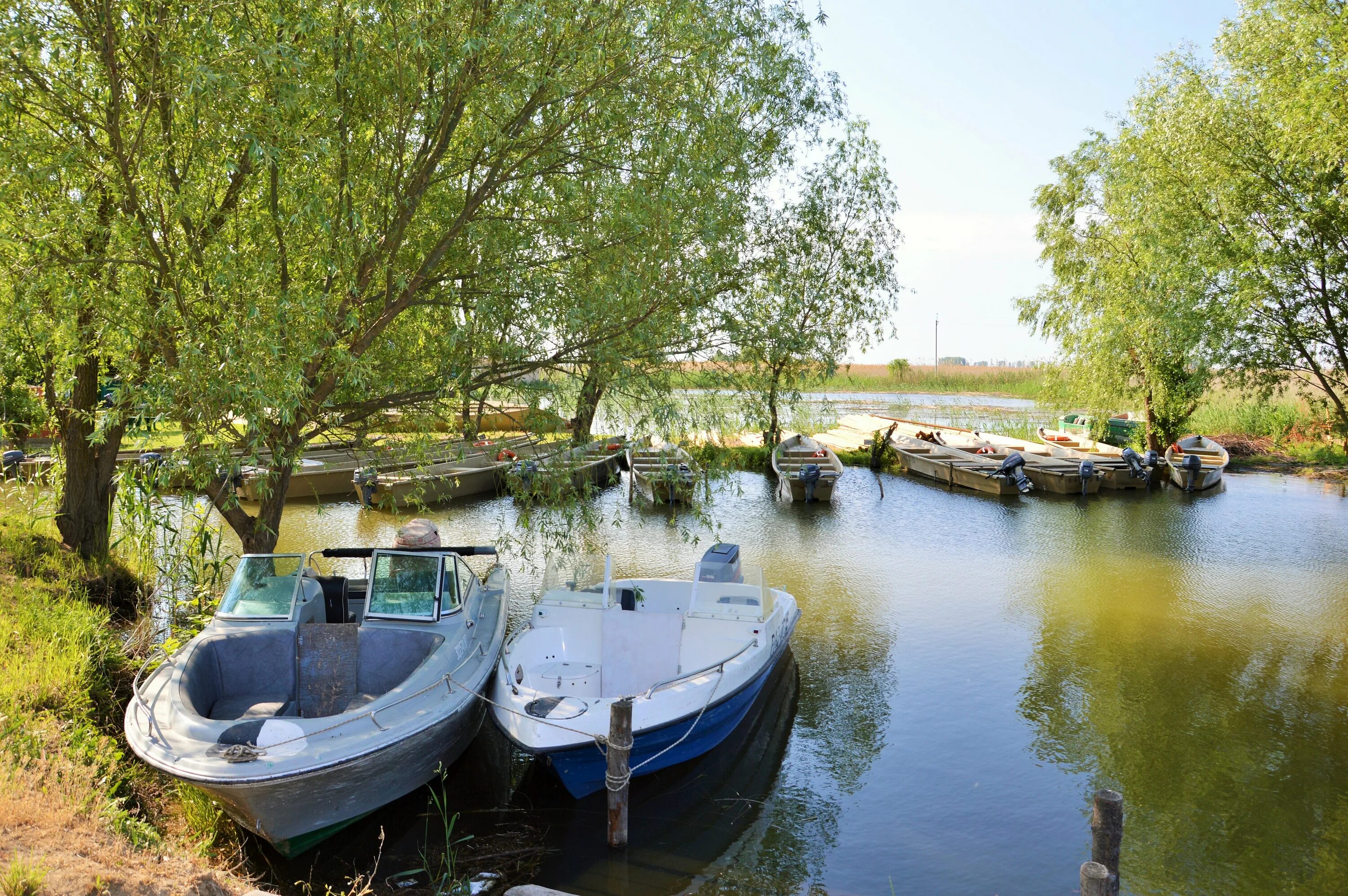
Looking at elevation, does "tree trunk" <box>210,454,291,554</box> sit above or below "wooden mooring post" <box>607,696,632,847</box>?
above

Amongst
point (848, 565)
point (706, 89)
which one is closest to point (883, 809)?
point (706, 89)

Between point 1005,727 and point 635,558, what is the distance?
8.21 metres

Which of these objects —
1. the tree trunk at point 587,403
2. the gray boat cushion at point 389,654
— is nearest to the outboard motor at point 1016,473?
the tree trunk at point 587,403

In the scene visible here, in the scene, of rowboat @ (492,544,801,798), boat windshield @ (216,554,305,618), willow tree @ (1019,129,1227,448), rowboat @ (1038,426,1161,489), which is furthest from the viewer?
rowboat @ (1038,426,1161,489)

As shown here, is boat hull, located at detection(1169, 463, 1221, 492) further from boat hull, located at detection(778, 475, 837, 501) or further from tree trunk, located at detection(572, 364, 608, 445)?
tree trunk, located at detection(572, 364, 608, 445)

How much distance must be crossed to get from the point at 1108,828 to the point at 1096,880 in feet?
2.05

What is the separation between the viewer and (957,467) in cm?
2603

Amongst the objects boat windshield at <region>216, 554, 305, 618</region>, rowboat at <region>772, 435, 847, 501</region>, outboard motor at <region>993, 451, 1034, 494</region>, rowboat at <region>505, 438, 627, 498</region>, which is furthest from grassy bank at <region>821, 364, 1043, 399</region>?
boat windshield at <region>216, 554, 305, 618</region>

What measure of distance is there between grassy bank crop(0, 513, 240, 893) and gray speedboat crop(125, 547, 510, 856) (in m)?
0.45

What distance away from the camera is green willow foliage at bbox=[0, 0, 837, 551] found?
733cm

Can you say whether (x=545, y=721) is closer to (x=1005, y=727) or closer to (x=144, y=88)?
(x=1005, y=727)

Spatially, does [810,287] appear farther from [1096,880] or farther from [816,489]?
[1096,880]

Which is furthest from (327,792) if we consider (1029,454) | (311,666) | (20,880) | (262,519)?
(1029,454)

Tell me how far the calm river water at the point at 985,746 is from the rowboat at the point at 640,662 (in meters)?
0.62
